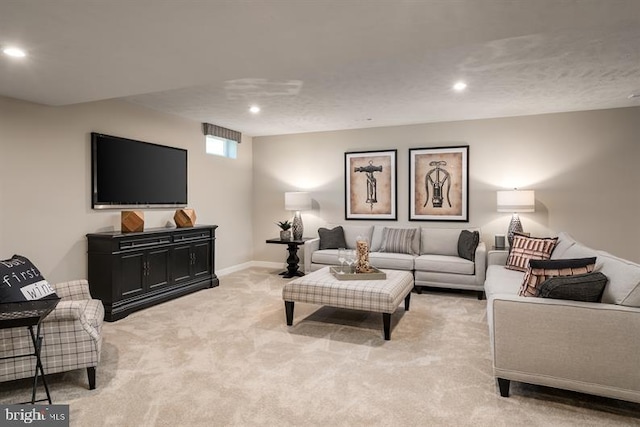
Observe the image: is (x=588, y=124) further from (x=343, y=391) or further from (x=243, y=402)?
(x=243, y=402)

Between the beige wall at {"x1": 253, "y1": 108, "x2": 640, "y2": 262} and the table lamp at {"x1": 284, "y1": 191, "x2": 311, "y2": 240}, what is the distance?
45 centimetres

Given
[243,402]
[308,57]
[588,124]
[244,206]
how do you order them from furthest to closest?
[244,206], [588,124], [308,57], [243,402]

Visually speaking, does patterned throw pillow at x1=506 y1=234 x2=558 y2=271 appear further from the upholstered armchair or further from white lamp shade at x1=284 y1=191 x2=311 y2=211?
the upholstered armchair

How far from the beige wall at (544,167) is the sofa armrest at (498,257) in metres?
1.03

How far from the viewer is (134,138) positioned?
4.67m

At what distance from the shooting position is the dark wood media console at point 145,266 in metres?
3.97

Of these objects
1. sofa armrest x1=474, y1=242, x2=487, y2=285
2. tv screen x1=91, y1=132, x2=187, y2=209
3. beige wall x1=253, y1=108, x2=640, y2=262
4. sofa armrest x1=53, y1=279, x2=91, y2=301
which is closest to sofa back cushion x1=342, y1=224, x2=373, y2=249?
beige wall x1=253, y1=108, x2=640, y2=262

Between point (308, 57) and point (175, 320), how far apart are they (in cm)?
295

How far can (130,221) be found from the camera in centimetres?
430

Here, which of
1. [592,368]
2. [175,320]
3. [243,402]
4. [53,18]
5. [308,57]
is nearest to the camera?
[53,18]

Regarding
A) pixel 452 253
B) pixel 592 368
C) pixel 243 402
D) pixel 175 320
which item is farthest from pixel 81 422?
pixel 452 253

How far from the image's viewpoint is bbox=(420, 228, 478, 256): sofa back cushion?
544 cm

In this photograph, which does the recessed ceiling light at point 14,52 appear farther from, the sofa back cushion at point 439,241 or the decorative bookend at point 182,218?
the sofa back cushion at point 439,241

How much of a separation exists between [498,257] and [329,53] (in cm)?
340
